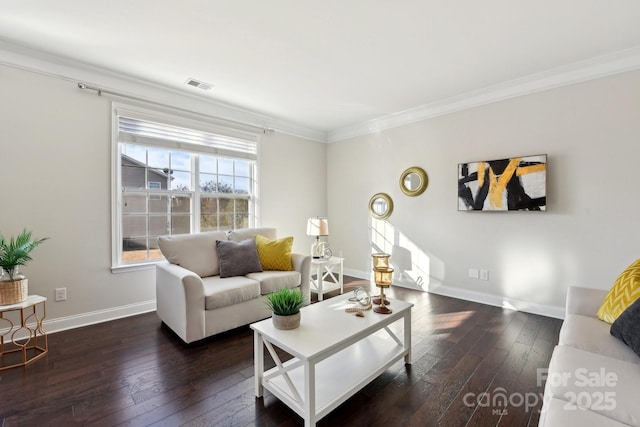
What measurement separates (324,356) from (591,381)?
3.84 ft

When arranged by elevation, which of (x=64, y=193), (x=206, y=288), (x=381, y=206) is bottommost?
(x=206, y=288)

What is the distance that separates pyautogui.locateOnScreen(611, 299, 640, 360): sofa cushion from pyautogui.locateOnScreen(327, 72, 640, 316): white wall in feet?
5.28

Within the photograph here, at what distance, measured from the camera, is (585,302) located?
202 cm

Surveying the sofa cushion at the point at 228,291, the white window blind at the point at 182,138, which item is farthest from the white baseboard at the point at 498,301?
the white window blind at the point at 182,138

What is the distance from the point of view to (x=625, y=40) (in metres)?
2.44

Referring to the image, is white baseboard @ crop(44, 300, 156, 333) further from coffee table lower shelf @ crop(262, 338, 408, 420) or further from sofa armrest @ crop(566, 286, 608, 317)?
sofa armrest @ crop(566, 286, 608, 317)

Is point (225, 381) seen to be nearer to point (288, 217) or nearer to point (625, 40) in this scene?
point (288, 217)

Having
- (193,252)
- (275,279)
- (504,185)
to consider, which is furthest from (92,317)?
(504,185)

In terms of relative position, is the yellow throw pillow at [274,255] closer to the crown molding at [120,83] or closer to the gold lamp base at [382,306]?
the gold lamp base at [382,306]

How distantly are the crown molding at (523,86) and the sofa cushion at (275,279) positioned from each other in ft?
8.76

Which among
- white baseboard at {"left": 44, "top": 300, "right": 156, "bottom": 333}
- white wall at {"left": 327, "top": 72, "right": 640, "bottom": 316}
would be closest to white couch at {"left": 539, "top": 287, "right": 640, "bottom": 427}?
white wall at {"left": 327, "top": 72, "right": 640, "bottom": 316}

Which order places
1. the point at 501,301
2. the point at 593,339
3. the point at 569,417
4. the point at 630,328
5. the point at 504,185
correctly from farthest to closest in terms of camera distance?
the point at 501,301 → the point at 504,185 → the point at 593,339 → the point at 630,328 → the point at 569,417

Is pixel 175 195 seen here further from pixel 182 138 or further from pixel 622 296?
pixel 622 296

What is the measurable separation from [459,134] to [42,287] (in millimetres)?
4752
